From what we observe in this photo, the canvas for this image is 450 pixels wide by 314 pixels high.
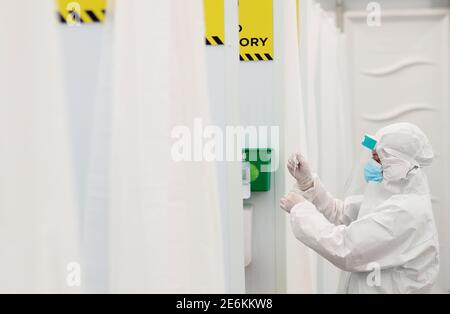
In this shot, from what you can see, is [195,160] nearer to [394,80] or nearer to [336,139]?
[336,139]

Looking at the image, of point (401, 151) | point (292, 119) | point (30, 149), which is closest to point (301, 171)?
point (292, 119)

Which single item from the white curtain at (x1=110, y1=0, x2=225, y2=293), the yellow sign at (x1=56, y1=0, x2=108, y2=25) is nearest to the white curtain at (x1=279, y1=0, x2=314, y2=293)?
the white curtain at (x1=110, y1=0, x2=225, y2=293)

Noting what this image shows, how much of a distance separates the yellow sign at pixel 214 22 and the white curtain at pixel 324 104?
2.46 feet

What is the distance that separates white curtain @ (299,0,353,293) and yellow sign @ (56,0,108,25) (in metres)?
1.38

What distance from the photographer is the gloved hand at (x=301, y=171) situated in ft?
5.83

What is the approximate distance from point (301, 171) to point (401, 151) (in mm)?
346

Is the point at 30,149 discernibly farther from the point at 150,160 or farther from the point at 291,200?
the point at 291,200

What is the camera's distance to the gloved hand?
1.78 meters

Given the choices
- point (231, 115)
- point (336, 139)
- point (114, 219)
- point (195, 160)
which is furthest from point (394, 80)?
point (114, 219)

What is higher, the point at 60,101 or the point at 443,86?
the point at 443,86

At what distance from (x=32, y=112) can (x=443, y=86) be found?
11.3ft

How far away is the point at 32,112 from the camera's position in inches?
25.3

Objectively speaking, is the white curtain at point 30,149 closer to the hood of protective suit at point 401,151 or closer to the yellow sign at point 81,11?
the yellow sign at point 81,11
